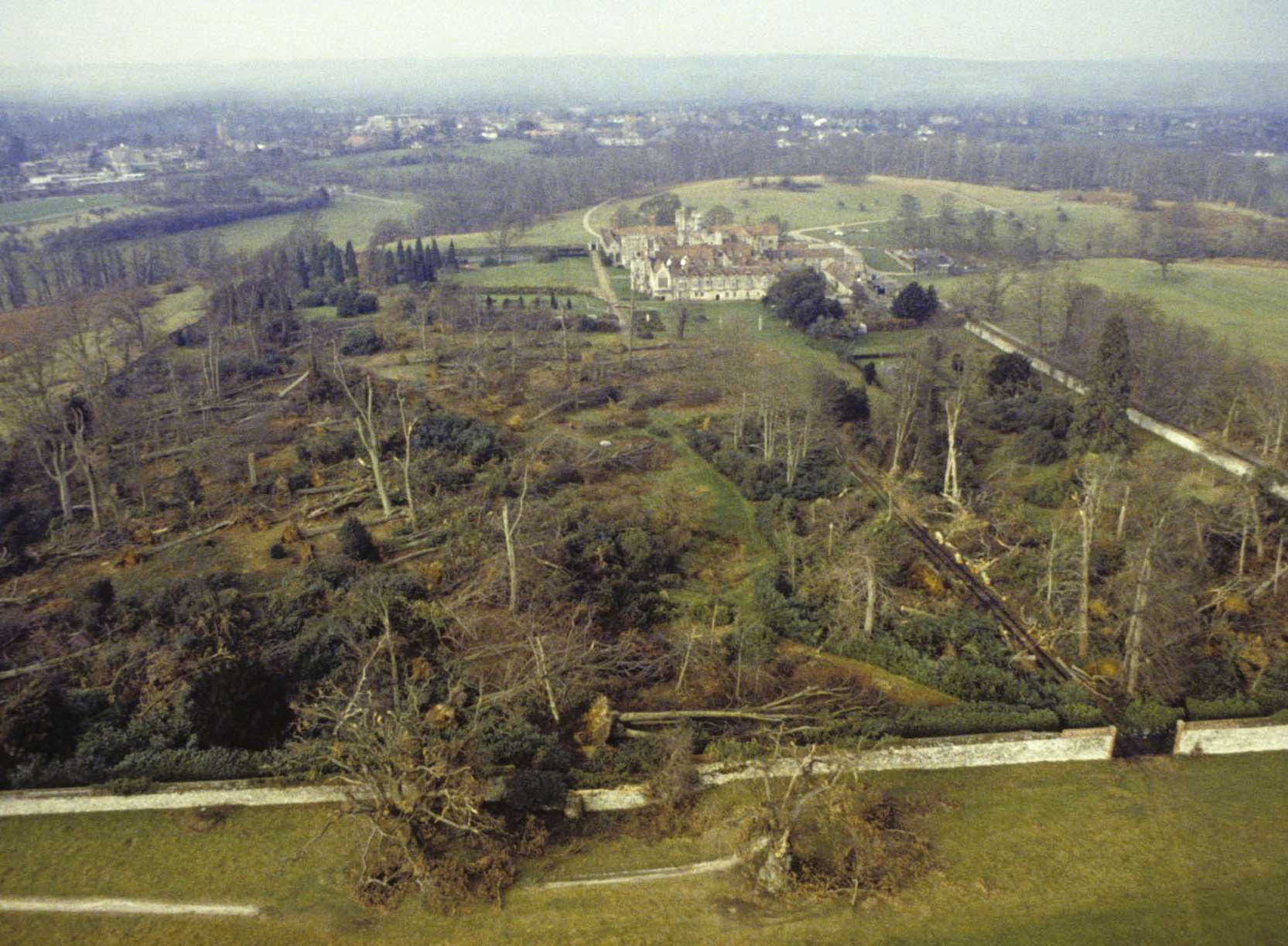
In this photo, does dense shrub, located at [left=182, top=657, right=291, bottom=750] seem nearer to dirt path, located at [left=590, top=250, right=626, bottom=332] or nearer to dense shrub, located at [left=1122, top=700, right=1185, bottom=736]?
dense shrub, located at [left=1122, top=700, right=1185, bottom=736]

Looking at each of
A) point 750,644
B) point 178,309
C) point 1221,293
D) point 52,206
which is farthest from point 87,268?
point 1221,293

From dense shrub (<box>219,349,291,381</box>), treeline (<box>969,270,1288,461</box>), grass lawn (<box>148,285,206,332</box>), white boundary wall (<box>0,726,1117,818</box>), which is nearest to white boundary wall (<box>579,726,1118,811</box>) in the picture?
white boundary wall (<box>0,726,1117,818</box>)

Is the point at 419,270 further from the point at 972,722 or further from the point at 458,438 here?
the point at 972,722

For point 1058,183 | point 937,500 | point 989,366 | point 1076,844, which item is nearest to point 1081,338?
point 989,366

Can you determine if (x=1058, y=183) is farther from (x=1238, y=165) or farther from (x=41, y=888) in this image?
(x=41, y=888)

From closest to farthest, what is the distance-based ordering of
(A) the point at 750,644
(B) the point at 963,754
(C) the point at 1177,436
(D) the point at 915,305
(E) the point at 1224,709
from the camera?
1. (B) the point at 963,754
2. (E) the point at 1224,709
3. (A) the point at 750,644
4. (C) the point at 1177,436
5. (D) the point at 915,305

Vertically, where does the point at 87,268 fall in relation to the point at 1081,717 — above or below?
above

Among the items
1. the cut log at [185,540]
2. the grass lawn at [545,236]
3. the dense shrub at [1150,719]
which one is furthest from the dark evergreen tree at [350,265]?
the dense shrub at [1150,719]
